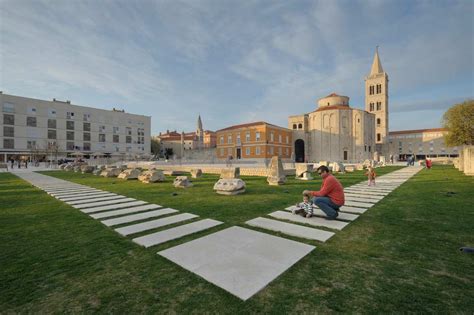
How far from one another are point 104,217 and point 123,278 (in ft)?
11.1

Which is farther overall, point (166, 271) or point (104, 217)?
point (104, 217)

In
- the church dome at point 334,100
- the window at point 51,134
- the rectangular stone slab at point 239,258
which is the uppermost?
the church dome at point 334,100

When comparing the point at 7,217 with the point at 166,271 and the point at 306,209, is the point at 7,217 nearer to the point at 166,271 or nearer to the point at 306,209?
the point at 166,271

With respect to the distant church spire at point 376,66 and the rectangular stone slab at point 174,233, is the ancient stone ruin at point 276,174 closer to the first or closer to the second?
the rectangular stone slab at point 174,233

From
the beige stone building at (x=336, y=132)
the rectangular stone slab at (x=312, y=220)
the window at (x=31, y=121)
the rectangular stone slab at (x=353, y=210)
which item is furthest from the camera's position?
the window at (x=31, y=121)

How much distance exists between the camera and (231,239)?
3.90m

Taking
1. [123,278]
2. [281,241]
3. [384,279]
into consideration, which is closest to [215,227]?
[281,241]

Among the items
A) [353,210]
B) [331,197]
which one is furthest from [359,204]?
[331,197]

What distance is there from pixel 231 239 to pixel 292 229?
1.37 metres

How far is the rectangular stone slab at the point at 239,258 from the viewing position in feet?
8.46

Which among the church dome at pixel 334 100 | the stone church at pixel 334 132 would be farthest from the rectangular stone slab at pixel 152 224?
the church dome at pixel 334 100

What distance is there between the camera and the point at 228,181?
8.76 metres

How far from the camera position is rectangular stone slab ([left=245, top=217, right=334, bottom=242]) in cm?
405

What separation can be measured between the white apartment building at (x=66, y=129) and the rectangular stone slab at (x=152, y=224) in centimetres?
4964
